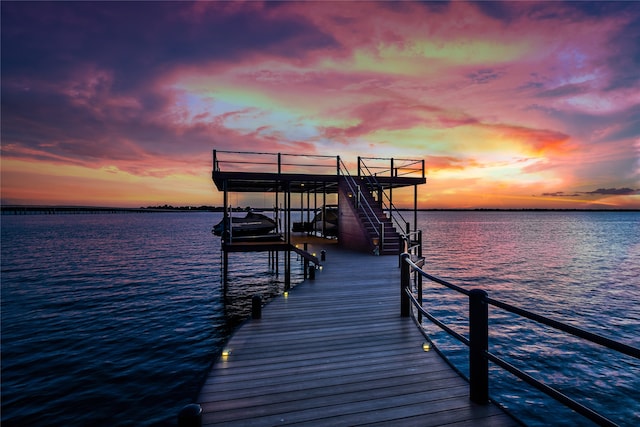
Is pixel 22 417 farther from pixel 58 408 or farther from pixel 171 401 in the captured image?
pixel 171 401

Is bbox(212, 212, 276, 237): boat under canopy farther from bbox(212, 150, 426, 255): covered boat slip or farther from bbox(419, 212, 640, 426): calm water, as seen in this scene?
bbox(419, 212, 640, 426): calm water

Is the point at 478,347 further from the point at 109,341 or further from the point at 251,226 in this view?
the point at 251,226

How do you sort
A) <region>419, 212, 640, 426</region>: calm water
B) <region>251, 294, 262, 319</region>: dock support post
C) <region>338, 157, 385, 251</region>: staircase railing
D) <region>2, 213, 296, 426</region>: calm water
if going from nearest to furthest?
<region>251, 294, 262, 319</region>: dock support post < <region>2, 213, 296, 426</region>: calm water < <region>419, 212, 640, 426</region>: calm water < <region>338, 157, 385, 251</region>: staircase railing

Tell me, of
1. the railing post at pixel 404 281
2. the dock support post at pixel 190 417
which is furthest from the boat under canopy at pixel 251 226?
the dock support post at pixel 190 417

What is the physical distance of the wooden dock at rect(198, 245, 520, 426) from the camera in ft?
11.5

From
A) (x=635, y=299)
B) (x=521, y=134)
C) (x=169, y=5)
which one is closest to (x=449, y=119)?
(x=521, y=134)

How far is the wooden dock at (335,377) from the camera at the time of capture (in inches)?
138

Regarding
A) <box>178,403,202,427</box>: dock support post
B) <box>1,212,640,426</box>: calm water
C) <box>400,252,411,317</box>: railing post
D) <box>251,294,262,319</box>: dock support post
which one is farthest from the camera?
<box>1,212,640,426</box>: calm water

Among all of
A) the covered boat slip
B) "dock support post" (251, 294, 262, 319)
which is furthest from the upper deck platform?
"dock support post" (251, 294, 262, 319)

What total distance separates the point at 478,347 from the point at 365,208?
551 inches

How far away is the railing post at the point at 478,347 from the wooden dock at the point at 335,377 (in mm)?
162

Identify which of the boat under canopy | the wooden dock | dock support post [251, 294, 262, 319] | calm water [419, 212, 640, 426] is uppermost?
the boat under canopy

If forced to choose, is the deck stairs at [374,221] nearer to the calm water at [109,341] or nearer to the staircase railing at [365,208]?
the staircase railing at [365,208]

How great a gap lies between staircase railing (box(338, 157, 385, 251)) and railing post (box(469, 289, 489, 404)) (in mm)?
11300
